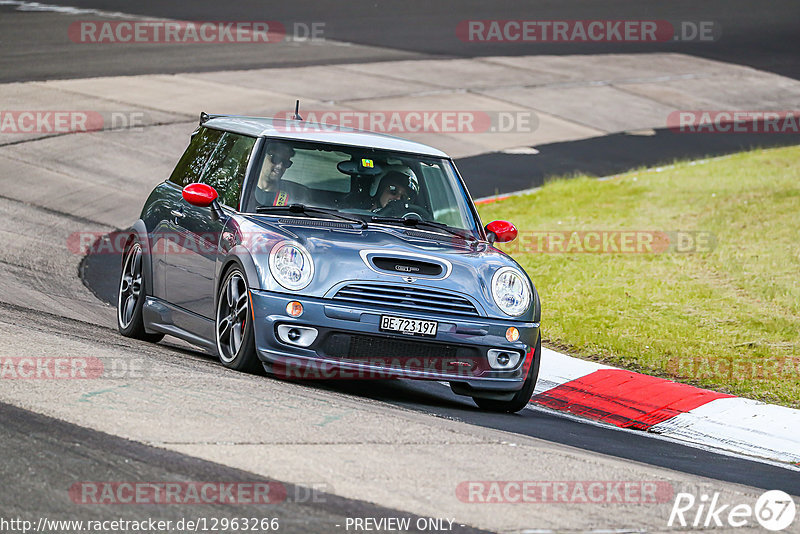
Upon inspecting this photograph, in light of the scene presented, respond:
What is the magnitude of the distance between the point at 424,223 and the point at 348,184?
1.93ft

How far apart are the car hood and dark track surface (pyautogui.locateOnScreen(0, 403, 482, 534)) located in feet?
6.88

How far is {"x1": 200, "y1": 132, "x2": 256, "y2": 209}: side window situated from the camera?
8.48 metres

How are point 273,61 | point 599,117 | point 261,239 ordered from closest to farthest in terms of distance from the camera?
point 261,239
point 599,117
point 273,61

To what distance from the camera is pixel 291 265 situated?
7.48 meters

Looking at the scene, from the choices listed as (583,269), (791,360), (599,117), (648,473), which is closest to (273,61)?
(599,117)

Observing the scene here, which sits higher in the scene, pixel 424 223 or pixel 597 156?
pixel 424 223

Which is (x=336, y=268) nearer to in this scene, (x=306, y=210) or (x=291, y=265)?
(x=291, y=265)

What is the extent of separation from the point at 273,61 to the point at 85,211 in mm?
12802

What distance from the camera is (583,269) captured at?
13289mm

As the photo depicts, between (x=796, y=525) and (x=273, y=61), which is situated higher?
(x=273, y=61)

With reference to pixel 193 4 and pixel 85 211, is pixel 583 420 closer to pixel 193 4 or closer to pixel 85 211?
pixel 85 211

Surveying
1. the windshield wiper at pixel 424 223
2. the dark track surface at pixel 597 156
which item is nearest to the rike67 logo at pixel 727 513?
the windshield wiper at pixel 424 223

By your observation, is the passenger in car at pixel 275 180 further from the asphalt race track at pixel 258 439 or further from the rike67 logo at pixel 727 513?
the rike67 logo at pixel 727 513

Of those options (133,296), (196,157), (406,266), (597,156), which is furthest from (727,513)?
(597,156)
